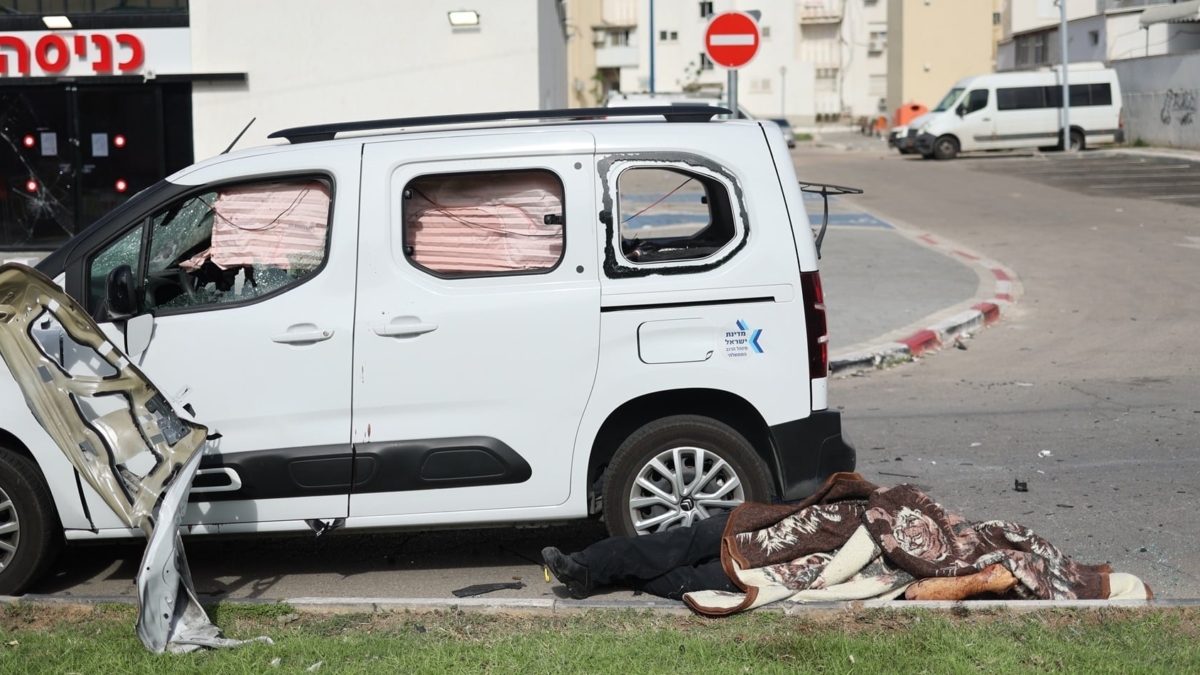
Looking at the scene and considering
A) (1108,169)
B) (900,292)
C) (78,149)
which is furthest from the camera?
(1108,169)

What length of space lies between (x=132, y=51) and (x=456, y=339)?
Answer: 1308cm

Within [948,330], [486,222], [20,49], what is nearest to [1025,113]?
[948,330]

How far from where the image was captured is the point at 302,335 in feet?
16.9

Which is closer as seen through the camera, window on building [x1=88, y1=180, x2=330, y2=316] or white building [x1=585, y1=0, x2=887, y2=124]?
window on building [x1=88, y1=180, x2=330, y2=316]

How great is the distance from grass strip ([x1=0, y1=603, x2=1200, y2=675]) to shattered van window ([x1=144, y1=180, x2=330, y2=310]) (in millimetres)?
1448

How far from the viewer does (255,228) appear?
5441 millimetres

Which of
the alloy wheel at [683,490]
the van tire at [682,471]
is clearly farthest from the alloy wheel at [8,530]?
the alloy wheel at [683,490]

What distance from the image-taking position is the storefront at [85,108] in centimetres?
1638

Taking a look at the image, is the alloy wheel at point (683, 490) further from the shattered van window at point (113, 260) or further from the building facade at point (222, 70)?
the building facade at point (222, 70)

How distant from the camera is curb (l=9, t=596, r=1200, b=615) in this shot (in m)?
4.60

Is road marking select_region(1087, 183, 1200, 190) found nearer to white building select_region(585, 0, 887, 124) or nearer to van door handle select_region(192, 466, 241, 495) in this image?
van door handle select_region(192, 466, 241, 495)

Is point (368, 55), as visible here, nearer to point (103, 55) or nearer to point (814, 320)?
point (103, 55)

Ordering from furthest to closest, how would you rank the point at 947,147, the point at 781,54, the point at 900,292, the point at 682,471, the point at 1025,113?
the point at 781,54 < the point at 947,147 < the point at 1025,113 < the point at 900,292 < the point at 682,471

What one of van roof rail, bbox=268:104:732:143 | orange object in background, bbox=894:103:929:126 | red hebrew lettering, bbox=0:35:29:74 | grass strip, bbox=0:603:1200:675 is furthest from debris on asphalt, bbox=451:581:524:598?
orange object in background, bbox=894:103:929:126
